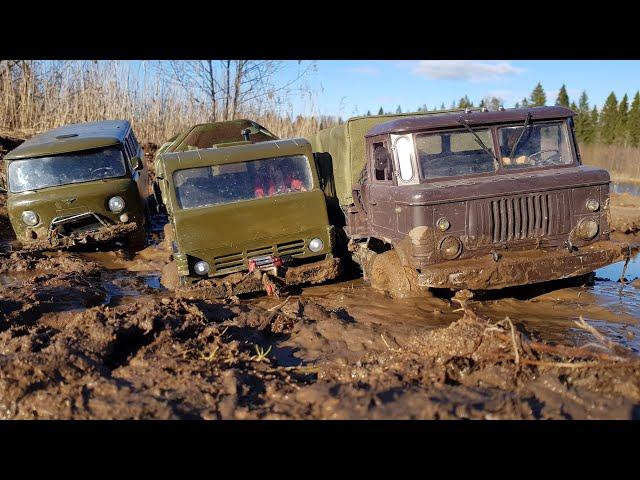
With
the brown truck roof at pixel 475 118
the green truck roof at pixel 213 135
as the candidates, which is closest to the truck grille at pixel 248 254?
the brown truck roof at pixel 475 118

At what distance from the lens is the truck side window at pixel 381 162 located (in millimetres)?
6199

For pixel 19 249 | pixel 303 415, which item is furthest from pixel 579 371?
pixel 19 249

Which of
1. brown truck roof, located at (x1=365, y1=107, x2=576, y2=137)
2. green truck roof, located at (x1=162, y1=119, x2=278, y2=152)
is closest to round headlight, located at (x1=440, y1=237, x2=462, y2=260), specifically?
brown truck roof, located at (x1=365, y1=107, x2=576, y2=137)

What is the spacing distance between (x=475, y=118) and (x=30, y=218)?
6.97 metres

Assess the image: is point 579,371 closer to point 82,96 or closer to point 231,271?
point 231,271

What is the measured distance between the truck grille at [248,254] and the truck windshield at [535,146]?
2662 mm

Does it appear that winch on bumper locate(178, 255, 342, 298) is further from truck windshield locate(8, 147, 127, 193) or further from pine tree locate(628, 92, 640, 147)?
pine tree locate(628, 92, 640, 147)

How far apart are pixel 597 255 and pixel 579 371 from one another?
8.09ft

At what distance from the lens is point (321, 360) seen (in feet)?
13.8

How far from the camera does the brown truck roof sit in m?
5.79

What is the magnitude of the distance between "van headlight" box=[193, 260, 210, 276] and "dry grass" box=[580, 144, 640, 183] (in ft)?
97.3
